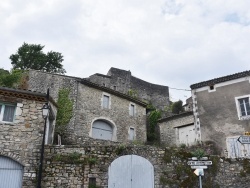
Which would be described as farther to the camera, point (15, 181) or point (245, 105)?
Answer: point (245, 105)

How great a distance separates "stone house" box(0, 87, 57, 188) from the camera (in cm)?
1007

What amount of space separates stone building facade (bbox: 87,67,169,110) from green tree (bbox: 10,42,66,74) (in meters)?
5.61

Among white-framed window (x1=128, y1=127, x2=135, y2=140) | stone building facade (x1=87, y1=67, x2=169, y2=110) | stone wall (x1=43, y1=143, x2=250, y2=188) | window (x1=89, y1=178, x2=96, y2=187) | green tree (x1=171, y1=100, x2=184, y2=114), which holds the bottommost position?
window (x1=89, y1=178, x2=96, y2=187)

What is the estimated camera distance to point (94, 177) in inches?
406

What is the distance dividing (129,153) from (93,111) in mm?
10042

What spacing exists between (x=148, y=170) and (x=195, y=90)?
8142 mm

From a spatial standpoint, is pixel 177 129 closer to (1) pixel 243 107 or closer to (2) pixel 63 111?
(1) pixel 243 107

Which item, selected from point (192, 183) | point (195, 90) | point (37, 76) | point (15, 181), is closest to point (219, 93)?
point (195, 90)

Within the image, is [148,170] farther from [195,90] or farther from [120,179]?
[195,90]

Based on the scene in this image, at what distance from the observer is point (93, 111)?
20.6m

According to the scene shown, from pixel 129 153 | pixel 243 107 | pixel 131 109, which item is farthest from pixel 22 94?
pixel 131 109


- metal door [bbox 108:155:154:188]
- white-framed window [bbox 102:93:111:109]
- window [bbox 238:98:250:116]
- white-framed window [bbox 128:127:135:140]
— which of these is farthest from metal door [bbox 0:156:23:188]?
white-framed window [bbox 128:127:135:140]

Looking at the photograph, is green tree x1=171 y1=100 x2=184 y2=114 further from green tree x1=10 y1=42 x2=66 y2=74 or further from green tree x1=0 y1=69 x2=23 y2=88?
green tree x1=0 y1=69 x2=23 y2=88

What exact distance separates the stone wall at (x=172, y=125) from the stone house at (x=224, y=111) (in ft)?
20.2
